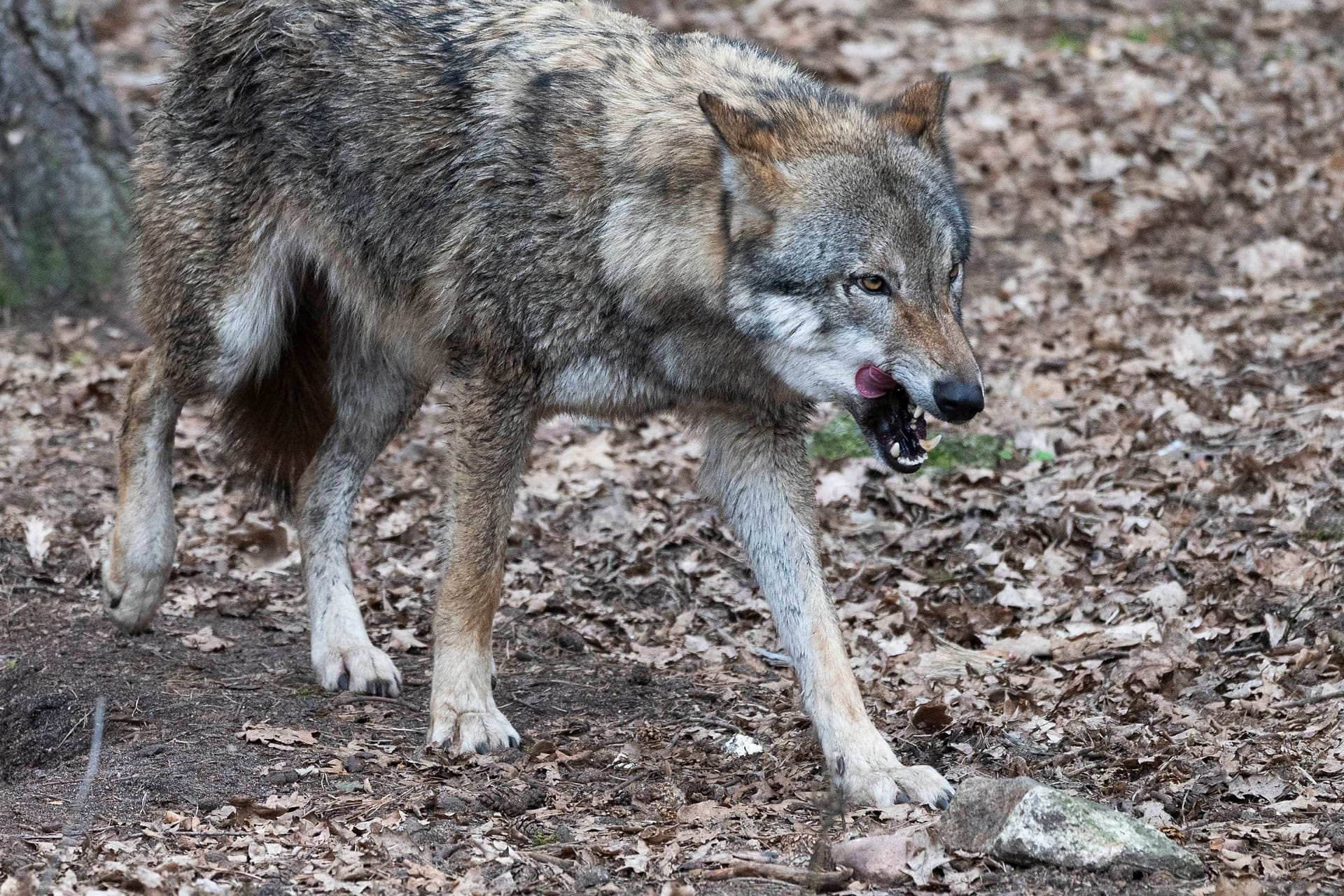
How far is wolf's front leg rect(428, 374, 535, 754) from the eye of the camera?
4.67m

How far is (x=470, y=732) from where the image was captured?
4609 mm

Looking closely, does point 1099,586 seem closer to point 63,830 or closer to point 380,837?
point 380,837

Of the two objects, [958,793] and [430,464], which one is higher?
[958,793]

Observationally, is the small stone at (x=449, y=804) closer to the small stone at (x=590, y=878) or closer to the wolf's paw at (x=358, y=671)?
the small stone at (x=590, y=878)

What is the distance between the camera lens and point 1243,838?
11.9 feet

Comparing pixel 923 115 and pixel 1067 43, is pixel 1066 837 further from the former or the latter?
pixel 1067 43

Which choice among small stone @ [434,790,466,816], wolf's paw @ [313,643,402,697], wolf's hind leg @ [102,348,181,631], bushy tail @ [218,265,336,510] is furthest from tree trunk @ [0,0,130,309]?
small stone @ [434,790,466,816]

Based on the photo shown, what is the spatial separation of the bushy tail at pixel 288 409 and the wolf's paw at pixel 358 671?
91 centimetres

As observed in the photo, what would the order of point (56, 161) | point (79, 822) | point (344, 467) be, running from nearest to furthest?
point (79, 822)
point (344, 467)
point (56, 161)

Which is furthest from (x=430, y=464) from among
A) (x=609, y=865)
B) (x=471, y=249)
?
(x=609, y=865)

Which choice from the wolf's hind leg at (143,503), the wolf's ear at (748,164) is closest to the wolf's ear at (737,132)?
the wolf's ear at (748,164)

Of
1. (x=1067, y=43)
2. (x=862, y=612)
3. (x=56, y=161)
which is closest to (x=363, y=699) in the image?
(x=862, y=612)

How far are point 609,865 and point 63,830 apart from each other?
147 centimetres

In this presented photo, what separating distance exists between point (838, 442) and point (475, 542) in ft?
9.03
